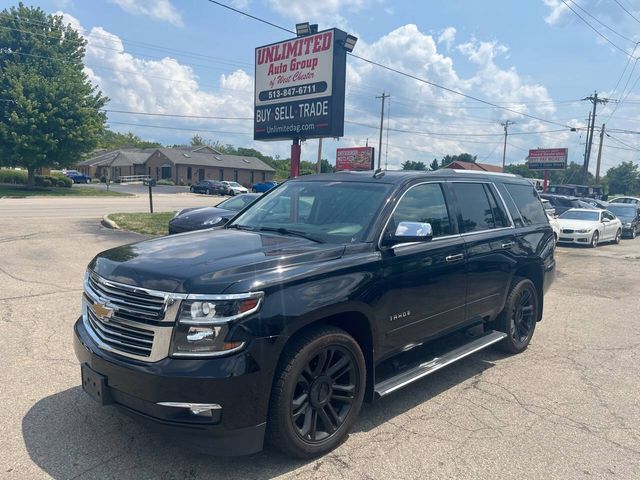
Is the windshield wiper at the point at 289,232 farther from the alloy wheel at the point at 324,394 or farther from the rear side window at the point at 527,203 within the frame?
the rear side window at the point at 527,203

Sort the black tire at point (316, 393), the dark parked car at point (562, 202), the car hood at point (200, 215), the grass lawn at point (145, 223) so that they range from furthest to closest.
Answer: the dark parked car at point (562, 202)
the grass lawn at point (145, 223)
the car hood at point (200, 215)
the black tire at point (316, 393)

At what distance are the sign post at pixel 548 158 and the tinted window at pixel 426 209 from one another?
5159cm

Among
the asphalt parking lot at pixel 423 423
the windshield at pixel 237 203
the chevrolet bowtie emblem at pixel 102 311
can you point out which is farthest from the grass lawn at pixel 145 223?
the chevrolet bowtie emblem at pixel 102 311

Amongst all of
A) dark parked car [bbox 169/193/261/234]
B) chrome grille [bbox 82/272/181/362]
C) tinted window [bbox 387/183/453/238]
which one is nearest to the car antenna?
tinted window [bbox 387/183/453/238]

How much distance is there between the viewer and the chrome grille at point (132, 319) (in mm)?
2893

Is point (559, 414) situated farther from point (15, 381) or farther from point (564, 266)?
point (564, 266)

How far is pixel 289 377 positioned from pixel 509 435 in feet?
6.03

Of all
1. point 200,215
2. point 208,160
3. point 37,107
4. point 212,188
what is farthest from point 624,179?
point 200,215

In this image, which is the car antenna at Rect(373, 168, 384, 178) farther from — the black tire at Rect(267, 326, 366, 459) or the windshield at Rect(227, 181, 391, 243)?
the black tire at Rect(267, 326, 366, 459)

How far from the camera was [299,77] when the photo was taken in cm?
1310

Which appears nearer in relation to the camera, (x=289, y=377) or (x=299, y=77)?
(x=289, y=377)

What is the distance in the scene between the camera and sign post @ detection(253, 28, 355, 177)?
40.9 ft

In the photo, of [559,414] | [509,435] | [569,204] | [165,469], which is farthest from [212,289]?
[569,204]

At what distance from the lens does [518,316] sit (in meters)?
5.64
